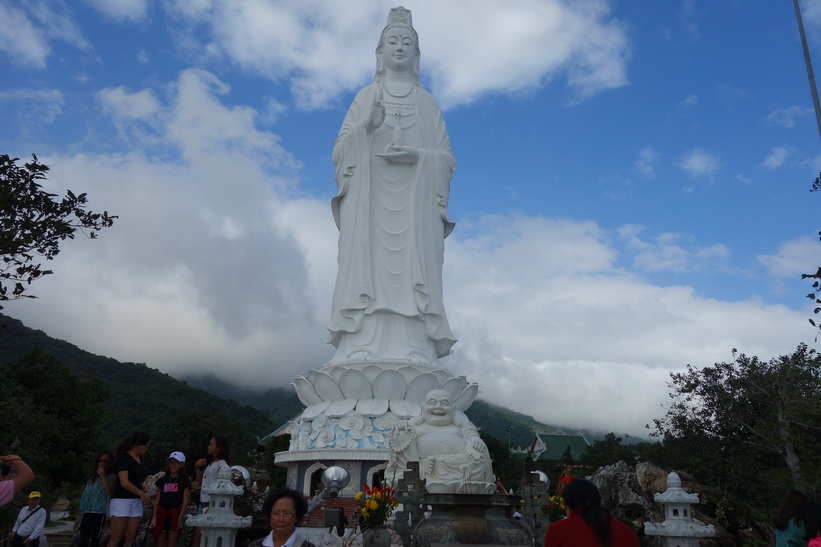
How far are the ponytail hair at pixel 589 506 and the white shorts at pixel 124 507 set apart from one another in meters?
3.64

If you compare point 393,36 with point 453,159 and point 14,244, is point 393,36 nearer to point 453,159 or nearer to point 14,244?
point 453,159

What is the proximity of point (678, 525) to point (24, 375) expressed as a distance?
1796 cm

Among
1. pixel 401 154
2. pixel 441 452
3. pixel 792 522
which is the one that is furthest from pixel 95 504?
pixel 401 154

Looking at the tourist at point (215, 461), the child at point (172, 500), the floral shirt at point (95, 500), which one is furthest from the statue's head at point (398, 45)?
the floral shirt at point (95, 500)

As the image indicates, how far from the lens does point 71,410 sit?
1912cm

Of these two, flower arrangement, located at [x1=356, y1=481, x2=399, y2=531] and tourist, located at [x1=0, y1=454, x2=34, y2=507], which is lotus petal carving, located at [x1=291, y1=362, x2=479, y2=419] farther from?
tourist, located at [x1=0, y1=454, x2=34, y2=507]

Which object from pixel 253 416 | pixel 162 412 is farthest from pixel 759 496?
pixel 253 416

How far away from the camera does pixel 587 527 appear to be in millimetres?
2750

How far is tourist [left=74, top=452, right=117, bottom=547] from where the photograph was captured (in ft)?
17.3

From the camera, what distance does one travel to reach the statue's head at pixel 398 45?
14.4 meters

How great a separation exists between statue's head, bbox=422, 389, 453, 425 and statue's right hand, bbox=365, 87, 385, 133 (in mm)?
7007

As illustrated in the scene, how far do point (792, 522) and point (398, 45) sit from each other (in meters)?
12.3

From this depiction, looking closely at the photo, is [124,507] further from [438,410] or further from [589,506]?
[589,506]

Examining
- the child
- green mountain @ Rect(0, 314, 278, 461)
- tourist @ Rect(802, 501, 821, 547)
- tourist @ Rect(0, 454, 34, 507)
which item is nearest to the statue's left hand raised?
the child
